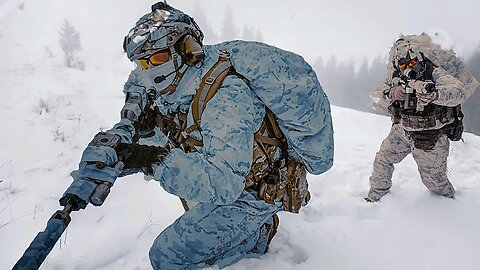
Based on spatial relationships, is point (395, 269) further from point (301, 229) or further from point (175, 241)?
point (175, 241)

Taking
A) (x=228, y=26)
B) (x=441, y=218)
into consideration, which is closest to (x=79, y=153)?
(x=441, y=218)

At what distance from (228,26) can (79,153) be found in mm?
33591

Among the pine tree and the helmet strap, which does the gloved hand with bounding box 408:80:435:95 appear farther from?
the pine tree

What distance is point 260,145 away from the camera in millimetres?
2533

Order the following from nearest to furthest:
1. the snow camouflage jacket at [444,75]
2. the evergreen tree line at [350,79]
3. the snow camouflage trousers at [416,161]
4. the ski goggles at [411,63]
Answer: the snow camouflage jacket at [444,75]
the ski goggles at [411,63]
the snow camouflage trousers at [416,161]
the evergreen tree line at [350,79]

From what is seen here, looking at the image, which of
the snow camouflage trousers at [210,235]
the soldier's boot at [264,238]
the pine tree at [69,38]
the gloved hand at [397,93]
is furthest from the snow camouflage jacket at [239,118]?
the pine tree at [69,38]

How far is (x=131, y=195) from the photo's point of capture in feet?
12.4

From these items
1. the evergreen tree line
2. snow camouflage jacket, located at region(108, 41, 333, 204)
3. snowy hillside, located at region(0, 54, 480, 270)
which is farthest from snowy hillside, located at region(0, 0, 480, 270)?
the evergreen tree line

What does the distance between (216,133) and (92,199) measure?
0.70 m

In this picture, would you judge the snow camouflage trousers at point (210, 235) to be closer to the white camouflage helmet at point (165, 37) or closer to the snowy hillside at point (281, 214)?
the snowy hillside at point (281, 214)

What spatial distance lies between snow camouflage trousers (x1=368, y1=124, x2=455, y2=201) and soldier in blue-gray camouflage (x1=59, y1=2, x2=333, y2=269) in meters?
1.84

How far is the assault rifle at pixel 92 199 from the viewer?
1.52 metres

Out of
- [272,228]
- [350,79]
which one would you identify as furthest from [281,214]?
[350,79]

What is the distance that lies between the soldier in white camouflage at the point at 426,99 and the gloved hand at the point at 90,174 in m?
2.96
